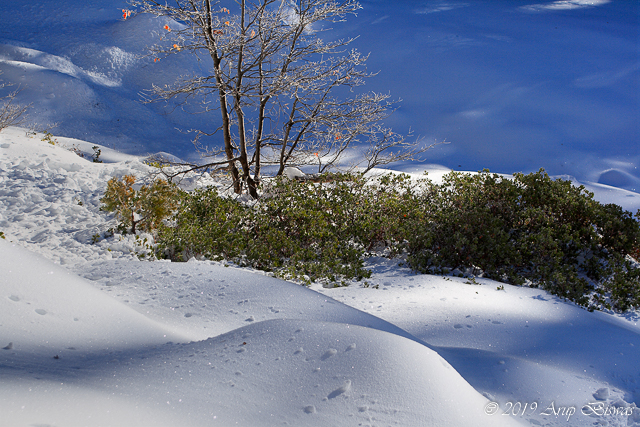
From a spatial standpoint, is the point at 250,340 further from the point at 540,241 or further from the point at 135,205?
the point at 540,241

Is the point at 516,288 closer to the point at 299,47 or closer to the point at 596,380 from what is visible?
the point at 596,380

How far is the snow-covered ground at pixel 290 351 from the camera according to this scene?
1318 mm

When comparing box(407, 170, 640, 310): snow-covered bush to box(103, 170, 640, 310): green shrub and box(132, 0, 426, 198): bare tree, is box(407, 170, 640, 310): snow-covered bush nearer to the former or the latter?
box(103, 170, 640, 310): green shrub

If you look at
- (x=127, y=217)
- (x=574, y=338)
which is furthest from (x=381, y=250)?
(x=127, y=217)

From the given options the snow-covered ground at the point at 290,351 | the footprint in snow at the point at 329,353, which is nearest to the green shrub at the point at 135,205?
the snow-covered ground at the point at 290,351

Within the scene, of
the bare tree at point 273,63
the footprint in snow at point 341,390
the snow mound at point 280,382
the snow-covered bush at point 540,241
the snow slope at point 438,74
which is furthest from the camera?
the snow slope at point 438,74

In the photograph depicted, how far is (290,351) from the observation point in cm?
166

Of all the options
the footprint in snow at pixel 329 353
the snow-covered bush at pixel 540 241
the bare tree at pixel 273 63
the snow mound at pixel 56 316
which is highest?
the bare tree at pixel 273 63

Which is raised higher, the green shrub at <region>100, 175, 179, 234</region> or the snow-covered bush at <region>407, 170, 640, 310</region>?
the green shrub at <region>100, 175, 179, 234</region>

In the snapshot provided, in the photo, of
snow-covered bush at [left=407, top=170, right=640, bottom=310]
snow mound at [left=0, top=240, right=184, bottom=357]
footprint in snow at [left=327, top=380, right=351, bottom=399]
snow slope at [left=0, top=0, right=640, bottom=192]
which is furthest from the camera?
snow slope at [left=0, top=0, right=640, bottom=192]

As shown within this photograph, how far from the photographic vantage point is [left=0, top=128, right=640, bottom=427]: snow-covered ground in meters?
1.32

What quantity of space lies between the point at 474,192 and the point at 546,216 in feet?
2.49

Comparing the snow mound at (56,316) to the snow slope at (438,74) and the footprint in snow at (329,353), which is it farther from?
the snow slope at (438,74)

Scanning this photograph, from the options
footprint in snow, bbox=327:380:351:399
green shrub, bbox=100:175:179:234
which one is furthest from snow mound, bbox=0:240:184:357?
green shrub, bbox=100:175:179:234
